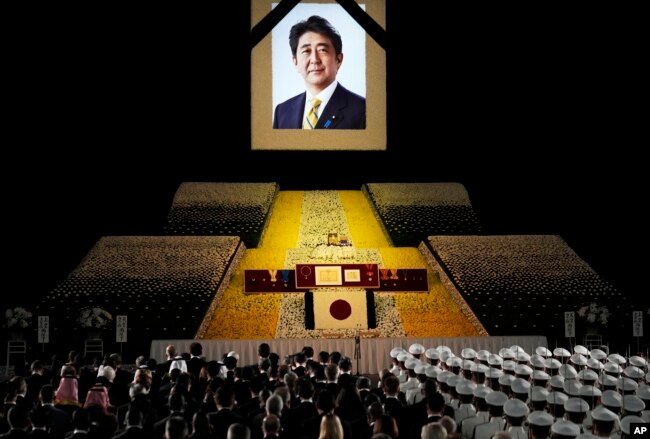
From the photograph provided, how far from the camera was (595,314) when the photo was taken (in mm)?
20938

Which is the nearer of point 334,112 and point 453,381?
point 453,381

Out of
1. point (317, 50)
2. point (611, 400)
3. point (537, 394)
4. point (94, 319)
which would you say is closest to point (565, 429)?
point (537, 394)

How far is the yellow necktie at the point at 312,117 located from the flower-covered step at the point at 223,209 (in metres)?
2.77

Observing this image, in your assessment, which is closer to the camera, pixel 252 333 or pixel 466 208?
pixel 252 333

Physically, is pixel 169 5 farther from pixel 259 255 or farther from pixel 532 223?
pixel 532 223

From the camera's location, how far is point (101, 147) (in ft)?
104

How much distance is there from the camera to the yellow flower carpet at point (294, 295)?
2191 cm

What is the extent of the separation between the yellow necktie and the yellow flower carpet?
318 centimetres

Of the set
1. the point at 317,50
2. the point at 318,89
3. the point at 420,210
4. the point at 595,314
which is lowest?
the point at 595,314

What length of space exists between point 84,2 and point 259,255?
1113 cm

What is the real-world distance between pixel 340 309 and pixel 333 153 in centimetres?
1146

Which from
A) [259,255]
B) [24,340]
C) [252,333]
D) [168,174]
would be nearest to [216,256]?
[259,255]

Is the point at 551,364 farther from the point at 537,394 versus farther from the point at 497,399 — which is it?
the point at 497,399

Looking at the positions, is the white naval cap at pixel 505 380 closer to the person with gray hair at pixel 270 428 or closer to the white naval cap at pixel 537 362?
the white naval cap at pixel 537 362
